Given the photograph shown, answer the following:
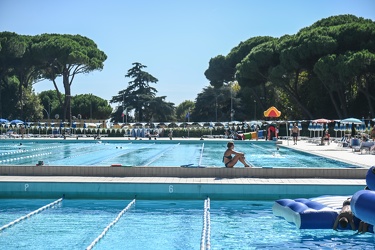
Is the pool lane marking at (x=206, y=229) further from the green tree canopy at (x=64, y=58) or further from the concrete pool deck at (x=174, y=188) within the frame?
the green tree canopy at (x=64, y=58)

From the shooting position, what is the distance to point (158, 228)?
8.03 m

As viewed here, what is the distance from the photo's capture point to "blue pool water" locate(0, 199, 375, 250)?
7.15 metres

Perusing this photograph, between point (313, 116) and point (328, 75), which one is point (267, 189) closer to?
point (328, 75)

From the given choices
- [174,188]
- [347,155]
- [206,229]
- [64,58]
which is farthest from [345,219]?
[64,58]

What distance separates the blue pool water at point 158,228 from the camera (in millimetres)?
7148

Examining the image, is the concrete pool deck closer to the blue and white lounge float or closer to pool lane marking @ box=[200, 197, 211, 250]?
pool lane marking @ box=[200, 197, 211, 250]

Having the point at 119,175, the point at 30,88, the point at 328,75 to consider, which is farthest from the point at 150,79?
the point at 119,175

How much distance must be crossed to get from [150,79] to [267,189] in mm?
50353

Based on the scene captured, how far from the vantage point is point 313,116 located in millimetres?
39406

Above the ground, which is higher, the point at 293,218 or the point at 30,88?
the point at 30,88

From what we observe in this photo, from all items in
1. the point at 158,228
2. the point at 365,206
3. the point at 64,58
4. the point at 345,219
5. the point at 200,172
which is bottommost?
the point at 158,228

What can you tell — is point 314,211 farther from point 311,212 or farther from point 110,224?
point 110,224

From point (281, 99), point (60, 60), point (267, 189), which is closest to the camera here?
point (267, 189)

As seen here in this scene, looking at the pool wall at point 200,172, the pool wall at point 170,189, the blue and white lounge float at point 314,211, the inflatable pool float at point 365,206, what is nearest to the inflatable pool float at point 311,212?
the blue and white lounge float at point 314,211
